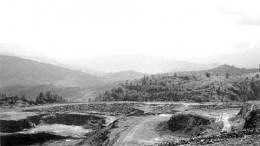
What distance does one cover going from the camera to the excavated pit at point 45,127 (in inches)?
2237

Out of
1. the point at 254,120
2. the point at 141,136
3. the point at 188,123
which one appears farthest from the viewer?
the point at 188,123

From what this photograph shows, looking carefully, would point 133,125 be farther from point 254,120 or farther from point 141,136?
point 254,120

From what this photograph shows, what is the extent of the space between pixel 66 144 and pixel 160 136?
18.6 metres

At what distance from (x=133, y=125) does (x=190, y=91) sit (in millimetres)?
49633

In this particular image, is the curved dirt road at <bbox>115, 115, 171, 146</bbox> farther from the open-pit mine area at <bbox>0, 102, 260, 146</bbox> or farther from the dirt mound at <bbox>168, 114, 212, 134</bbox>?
the dirt mound at <bbox>168, 114, 212, 134</bbox>

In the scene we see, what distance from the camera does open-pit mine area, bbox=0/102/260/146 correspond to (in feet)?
106

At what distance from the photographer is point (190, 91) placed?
91188 mm

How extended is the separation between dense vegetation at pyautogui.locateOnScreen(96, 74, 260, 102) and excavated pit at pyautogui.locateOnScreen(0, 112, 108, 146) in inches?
1072

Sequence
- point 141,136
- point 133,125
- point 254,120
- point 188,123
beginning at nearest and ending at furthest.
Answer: point 254,120 → point 141,136 → point 188,123 → point 133,125

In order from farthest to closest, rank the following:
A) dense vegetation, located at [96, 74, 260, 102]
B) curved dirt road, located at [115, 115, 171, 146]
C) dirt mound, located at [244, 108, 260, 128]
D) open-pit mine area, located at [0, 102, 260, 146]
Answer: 1. dense vegetation, located at [96, 74, 260, 102]
2. curved dirt road, located at [115, 115, 171, 146]
3. open-pit mine area, located at [0, 102, 260, 146]
4. dirt mound, located at [244, 108, 260, 128]

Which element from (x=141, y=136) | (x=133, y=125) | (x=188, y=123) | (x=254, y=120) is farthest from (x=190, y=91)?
(x=254, y=120)

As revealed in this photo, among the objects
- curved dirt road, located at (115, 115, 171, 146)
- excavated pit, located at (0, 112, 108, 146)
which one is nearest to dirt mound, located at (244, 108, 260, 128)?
curved dirt road, located at (115, 115, 171, 146)

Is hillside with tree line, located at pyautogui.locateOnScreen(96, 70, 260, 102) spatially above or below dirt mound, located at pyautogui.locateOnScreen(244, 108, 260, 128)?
above

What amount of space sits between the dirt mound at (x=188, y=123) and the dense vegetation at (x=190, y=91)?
40277 mm
